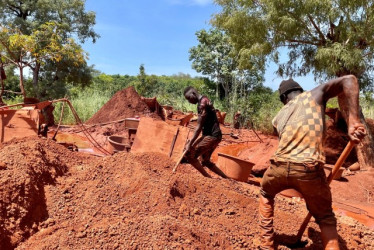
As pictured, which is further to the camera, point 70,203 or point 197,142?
point 197,142

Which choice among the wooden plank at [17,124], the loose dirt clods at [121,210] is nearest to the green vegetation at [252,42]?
the wooden plank at [17,124]

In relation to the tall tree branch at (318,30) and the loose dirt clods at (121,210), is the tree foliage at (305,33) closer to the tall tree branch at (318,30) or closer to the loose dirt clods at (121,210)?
the tall tree branch at (318,30)

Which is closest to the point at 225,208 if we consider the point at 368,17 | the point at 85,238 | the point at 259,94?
the point at 85,238

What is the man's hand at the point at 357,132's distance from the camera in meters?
2.39

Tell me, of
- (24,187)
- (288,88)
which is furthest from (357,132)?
(24,187)

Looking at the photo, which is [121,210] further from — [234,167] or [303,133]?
[234,167]

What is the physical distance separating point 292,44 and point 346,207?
541 cm

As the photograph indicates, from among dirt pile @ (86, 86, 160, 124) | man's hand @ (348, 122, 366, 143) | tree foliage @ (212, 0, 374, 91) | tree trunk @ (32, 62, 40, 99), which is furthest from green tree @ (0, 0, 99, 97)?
man's hand @ (348, 122, 366, 143)

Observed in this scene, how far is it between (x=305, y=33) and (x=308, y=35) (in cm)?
15

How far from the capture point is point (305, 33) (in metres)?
8.80

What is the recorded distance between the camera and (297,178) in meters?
2.56

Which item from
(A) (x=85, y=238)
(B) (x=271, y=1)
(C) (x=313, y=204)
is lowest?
(A) (x=85, y=238)

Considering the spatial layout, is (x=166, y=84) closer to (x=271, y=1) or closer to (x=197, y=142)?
(x=271, y=1)

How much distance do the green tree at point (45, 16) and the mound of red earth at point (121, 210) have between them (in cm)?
1143
